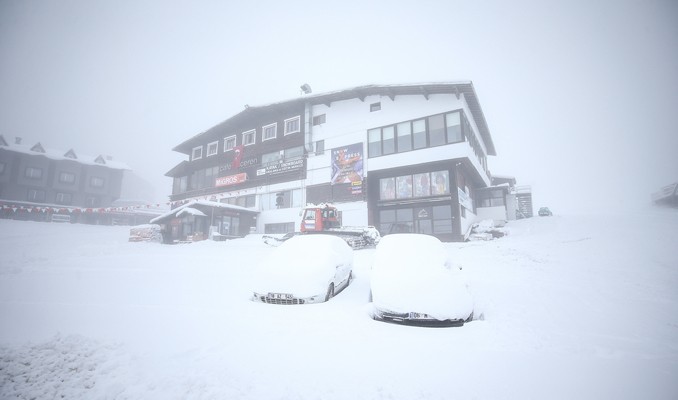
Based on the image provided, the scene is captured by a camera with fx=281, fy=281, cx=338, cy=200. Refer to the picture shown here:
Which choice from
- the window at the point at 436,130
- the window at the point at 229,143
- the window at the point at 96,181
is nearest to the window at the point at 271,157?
the window at the point at 229,143

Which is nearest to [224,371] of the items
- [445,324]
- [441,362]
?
[441,362]

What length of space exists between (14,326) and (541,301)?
10684 millimetres

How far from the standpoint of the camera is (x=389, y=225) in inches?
866

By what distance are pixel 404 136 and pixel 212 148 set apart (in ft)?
77.9

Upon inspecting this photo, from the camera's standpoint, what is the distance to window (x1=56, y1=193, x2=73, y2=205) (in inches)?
1588

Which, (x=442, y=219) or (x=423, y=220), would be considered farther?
(x=423, y=220)

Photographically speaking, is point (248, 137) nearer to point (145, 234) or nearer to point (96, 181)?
point (145, 234)

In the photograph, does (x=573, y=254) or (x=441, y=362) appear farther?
(x=573, y=254)

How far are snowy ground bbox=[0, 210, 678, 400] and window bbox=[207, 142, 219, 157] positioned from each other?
2685 cm

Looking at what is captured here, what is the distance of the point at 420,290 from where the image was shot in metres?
5.38

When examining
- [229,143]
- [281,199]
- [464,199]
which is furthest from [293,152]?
[464,199]

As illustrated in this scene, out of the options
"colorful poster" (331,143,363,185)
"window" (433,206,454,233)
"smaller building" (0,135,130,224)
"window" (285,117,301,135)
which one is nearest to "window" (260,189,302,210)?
"colorful poster" (331,143,363,185)

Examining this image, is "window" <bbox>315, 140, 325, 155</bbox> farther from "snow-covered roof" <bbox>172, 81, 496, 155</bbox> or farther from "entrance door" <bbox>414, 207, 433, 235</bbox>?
"entrance door" <bbox>414, 207, 433, 235</bbox>

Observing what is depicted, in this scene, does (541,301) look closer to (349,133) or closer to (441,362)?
(441,362)
